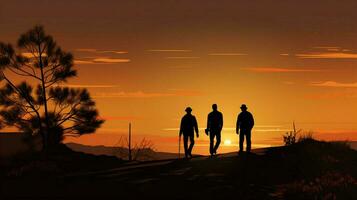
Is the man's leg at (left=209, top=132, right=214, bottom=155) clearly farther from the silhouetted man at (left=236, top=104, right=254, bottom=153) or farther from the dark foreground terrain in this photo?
the silhouetted man at (left=236, top=104, right=254, bottom=153)

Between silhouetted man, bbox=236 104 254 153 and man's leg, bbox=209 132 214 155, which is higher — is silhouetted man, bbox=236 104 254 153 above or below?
above

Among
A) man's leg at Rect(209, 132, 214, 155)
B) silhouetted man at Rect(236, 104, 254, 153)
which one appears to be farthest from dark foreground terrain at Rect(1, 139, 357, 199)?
silhouetted man at Rect(236, 104, 254, 153)

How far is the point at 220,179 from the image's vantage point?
2134 centimetres

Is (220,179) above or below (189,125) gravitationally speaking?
below

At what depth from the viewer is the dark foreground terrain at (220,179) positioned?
1884cm

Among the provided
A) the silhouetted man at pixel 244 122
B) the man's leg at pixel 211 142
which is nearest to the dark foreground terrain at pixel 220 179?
the man's leg at pixel 211 142

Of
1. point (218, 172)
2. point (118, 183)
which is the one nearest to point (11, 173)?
point (118, 183)

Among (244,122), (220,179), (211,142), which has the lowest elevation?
(220,179)

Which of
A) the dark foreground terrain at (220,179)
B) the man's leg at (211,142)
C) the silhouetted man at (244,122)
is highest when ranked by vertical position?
the silhouetted man at (244,122)

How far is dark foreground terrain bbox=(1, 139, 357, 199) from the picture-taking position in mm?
18844

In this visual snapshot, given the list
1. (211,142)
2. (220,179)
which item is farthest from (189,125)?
(220,179)

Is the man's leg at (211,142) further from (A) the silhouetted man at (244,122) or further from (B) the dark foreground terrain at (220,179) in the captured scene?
(A) the silhouetted man at (244,122)

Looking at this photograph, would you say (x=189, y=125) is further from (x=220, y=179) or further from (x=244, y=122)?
(x=220, y=179)

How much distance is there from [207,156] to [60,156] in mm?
10585
